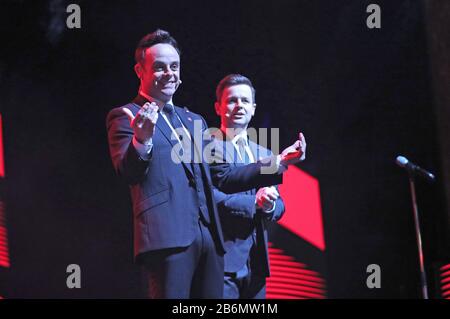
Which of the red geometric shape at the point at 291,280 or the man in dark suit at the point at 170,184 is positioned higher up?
the man in dark suit at the point at 170,184

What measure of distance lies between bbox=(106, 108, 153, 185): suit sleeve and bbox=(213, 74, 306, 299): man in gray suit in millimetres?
535

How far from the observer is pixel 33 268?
4.24m

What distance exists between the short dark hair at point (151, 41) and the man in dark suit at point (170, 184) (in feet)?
0.38

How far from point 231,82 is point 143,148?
897 millimetres

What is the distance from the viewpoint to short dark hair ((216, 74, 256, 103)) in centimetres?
437

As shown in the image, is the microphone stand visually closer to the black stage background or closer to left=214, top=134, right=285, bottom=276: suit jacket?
the black stage background

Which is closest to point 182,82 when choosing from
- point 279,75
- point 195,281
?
point 279,75

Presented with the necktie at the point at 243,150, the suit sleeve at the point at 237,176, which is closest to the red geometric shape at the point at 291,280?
the suit sleeve at the point at 237,176

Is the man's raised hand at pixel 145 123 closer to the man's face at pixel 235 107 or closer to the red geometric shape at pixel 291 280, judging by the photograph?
the man's face at pixel 235 107

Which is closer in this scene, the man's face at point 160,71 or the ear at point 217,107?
the man's face at point 160,71

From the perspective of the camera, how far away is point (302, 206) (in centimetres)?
439

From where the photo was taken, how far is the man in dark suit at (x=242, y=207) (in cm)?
413

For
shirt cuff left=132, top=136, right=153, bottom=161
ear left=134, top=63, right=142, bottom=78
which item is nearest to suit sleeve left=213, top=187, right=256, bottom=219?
shirt cuff left=132, top=136, right=153, bottom=161

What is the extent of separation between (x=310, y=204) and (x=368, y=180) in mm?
422
